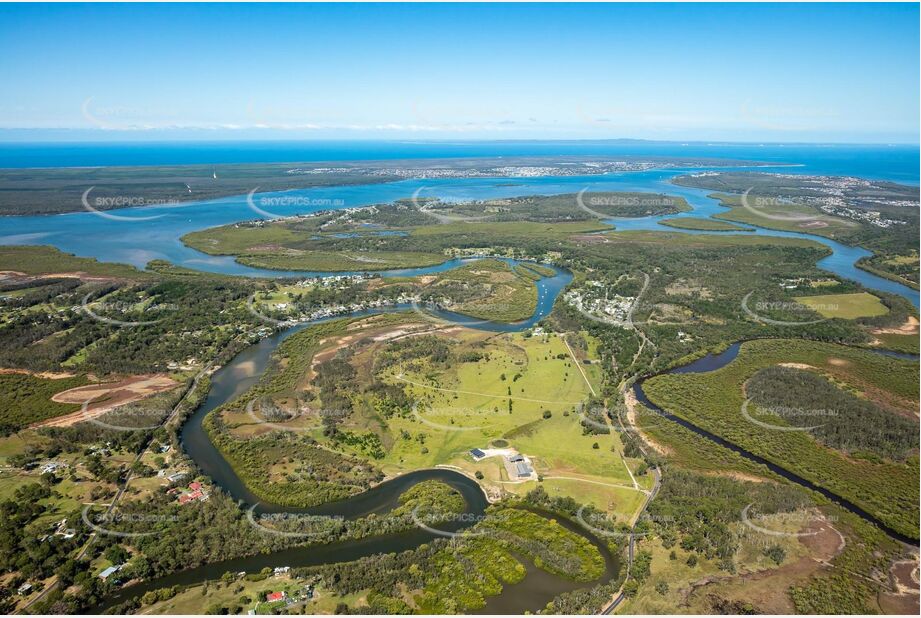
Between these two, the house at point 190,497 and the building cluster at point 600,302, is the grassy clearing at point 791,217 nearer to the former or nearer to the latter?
the building cluster at point 600,302

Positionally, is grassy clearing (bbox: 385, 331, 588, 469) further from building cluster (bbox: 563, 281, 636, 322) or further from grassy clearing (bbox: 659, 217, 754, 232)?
grassy clearing (bbox: 659, 217, 754, 232)

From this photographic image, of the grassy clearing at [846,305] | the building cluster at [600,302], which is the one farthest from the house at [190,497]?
the grassy clearing at [846,305]

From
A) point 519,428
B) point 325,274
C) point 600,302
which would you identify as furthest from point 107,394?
point 600,302

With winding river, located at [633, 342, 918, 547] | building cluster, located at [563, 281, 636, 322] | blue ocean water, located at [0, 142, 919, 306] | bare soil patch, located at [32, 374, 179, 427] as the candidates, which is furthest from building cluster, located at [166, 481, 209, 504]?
blue ocean water, located at [0, 142, 919, 306]

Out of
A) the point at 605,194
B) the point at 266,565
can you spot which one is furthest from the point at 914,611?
the point at 605,194

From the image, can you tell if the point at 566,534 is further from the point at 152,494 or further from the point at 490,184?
the point at 490,184
